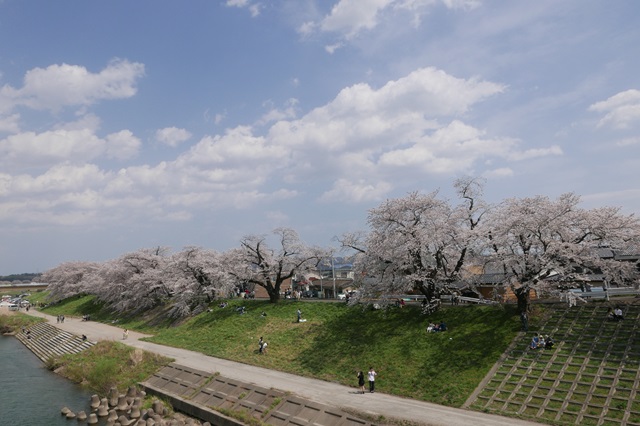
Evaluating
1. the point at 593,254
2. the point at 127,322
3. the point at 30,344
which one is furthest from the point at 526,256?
the point at 30,344

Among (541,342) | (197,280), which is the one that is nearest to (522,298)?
(541,342)

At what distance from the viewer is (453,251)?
3753 centimetres

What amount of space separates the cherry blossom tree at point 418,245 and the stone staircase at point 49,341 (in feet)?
112

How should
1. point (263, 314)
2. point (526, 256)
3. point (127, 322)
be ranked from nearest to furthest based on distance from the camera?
1. point (526, 256)
2. point (263, 314)
3. point (127, 322)

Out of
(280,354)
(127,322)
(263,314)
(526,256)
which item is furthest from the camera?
(127,322)

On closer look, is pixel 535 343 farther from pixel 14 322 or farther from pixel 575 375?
pixel 14 322

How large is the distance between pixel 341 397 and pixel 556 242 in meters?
19.1

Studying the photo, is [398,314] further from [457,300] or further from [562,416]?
[562,416]

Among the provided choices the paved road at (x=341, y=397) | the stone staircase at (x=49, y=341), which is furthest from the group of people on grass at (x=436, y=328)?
the stone staircase at (x=49, y=341)

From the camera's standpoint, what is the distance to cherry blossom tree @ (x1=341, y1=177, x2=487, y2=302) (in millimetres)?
36438

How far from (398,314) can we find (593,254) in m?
16.3

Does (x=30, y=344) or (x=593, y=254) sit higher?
(x=593, y=254)

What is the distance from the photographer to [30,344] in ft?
191

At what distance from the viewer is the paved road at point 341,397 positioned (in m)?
21.9
